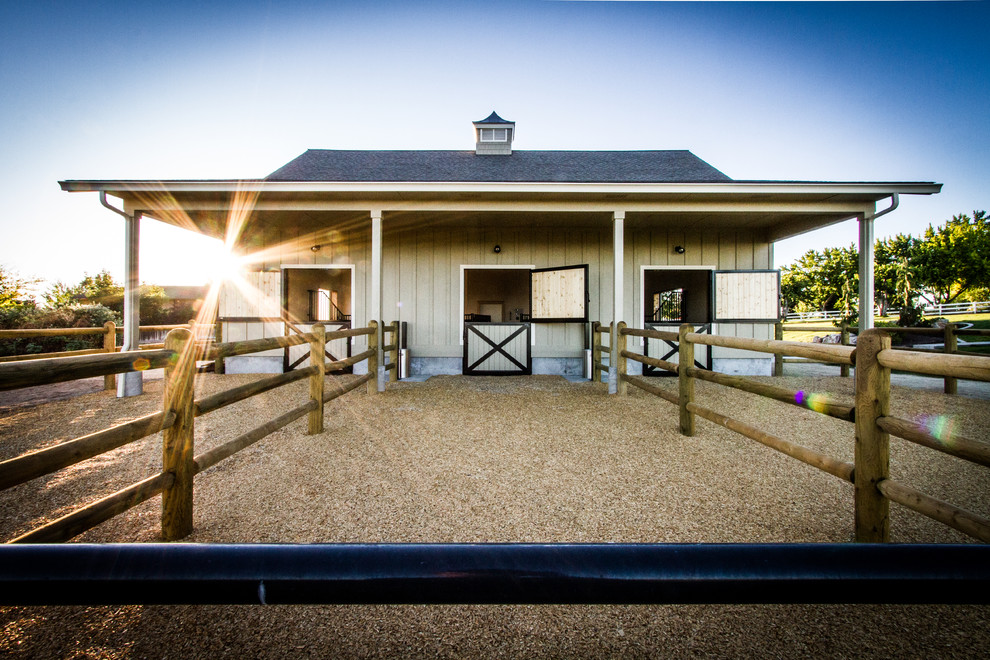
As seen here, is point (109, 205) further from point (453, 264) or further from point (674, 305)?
point (674, 305)

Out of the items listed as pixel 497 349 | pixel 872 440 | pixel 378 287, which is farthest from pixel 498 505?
pixel 497 349

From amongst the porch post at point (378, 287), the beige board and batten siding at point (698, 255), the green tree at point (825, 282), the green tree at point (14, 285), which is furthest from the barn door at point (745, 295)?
the green tree at point (825, 282)

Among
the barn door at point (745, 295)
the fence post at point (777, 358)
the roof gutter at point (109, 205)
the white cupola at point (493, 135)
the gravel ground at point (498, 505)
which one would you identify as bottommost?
the gravel ground at point (498, 505)

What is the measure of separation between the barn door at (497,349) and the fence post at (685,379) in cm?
401

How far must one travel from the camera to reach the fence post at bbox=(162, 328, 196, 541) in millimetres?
2057

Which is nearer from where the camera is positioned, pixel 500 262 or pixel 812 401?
pixel 812 401

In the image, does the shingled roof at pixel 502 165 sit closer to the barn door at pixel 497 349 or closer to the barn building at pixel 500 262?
the barn building at pixel 500 262

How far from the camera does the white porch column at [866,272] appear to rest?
584 cm

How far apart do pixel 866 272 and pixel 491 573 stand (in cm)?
787

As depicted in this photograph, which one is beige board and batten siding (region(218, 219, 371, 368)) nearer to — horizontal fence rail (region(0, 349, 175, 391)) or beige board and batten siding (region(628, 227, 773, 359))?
beige board and batten siding (region(628, 227, 773, 359))

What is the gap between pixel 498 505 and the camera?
2.52 meters

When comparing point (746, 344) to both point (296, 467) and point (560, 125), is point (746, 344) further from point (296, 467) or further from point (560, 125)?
point (560, 125)

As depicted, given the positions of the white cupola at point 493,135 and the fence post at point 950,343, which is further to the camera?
the white cupola at point 493,135

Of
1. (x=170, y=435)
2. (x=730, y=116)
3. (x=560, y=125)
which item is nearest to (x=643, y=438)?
(x=170, y=435)
